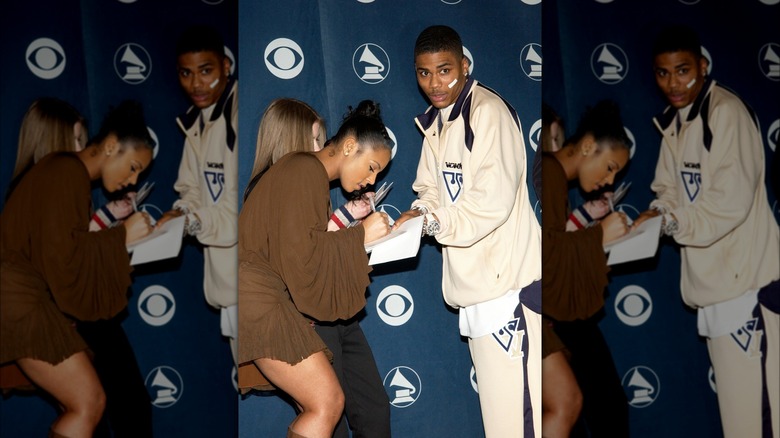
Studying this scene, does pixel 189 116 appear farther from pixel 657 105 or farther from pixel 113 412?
pixel 657 105

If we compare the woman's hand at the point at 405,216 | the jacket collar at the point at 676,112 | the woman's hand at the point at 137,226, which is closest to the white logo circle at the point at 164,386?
the woman's hand at the point at 137,226

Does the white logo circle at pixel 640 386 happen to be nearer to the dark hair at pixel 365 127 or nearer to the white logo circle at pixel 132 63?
the dark hair at pixel 365 127

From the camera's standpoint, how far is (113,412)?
6.99ft

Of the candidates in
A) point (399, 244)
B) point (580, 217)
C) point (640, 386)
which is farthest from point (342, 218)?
point (640, 386)

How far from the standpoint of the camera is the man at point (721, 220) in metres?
2.30

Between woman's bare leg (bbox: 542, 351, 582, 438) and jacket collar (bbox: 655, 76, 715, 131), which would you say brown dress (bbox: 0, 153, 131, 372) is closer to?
woman's bare leg (bbox: 542, 351, 582, 438)

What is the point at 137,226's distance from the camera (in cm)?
213

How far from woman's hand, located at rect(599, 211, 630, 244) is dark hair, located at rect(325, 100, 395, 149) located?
2.42 ft

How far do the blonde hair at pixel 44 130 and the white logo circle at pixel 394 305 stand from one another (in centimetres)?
108

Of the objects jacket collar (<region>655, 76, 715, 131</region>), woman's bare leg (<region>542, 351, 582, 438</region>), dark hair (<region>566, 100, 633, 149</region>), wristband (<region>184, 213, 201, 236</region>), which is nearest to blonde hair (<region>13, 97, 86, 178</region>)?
wristband (<region>184, 213, 201, 236</region>)

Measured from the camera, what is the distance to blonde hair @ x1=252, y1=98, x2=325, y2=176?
7.45ft

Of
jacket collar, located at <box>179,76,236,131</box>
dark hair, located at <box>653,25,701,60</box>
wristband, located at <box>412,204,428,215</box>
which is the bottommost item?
wristband, located at <box>412,204,428,215</box>

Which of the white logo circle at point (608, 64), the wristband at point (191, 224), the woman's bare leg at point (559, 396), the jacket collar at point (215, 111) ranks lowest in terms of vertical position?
the woman's bare leg at point (559, 396)

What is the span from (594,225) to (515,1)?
81cm
